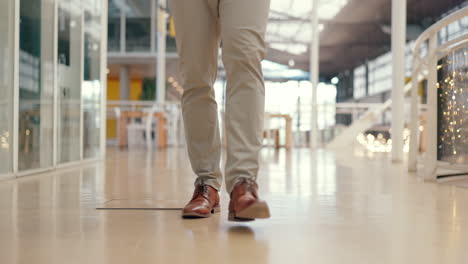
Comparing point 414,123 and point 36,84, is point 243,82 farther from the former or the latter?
point 414,123

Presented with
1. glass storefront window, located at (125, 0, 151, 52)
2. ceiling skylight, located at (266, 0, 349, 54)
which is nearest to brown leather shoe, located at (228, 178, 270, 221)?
ceiling skylight, located at (266, 0, 349, 54)

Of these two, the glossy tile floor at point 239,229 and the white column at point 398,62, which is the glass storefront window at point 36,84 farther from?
the white column at point 398,62

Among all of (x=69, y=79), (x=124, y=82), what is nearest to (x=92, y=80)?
(x=69, y=79)

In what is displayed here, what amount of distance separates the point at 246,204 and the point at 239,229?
0.09 meters

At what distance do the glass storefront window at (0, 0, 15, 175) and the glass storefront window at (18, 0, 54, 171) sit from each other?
0.10m

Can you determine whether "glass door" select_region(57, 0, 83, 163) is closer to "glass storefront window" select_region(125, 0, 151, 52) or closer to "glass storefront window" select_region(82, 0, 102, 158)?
"glass storefront window" select_region(82, 0, 102, 158)

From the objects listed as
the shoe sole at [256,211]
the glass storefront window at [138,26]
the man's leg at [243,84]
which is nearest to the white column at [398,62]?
the man's leg at [243,84]

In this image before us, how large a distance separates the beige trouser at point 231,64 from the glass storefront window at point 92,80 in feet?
8.50

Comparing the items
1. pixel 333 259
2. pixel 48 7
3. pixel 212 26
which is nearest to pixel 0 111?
pixel 48 7

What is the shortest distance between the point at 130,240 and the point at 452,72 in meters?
1.93

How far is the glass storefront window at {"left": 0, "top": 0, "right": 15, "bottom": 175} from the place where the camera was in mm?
2303

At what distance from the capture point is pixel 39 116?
2.78m

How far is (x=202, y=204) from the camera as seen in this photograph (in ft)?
4.11

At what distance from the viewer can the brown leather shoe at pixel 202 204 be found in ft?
4.04
